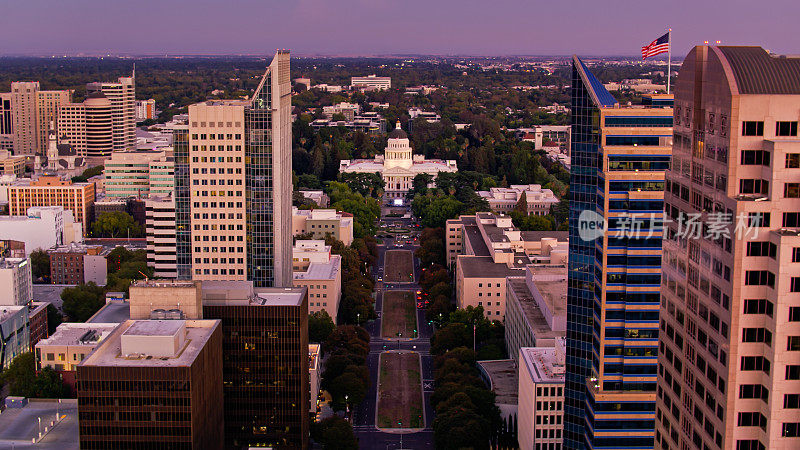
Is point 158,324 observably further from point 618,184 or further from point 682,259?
point 682,259

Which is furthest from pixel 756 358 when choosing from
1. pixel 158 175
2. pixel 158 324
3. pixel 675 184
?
pixel 158 175

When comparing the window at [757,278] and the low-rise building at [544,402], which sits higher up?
the window at [757,278]

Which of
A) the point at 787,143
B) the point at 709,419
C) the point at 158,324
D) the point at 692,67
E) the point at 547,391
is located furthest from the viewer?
the point at 547,391

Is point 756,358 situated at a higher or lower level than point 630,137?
lower

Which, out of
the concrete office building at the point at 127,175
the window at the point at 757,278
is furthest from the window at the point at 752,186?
the concrete office building at the point at 127,175

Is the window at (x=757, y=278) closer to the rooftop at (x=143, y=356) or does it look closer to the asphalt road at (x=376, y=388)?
the rooftop at (x=143, y=356)

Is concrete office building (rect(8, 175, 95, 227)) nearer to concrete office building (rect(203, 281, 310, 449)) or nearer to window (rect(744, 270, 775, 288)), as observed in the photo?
concrete office building (rect(203, 281, 310, 449))

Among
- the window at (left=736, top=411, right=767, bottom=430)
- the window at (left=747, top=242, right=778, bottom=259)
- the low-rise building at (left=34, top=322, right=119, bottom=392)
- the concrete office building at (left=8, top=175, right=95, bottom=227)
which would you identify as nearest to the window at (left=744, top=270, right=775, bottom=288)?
the window at (left=747, top=242, right=778, bottom=259)
